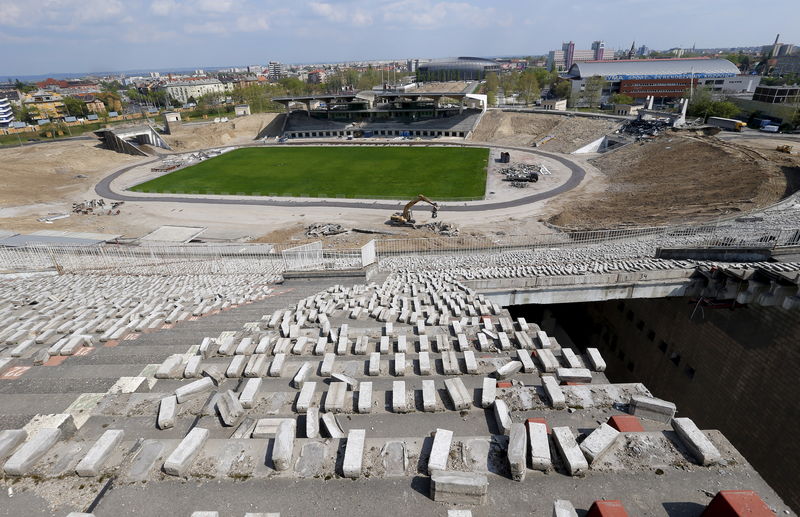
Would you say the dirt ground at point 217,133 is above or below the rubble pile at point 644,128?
below

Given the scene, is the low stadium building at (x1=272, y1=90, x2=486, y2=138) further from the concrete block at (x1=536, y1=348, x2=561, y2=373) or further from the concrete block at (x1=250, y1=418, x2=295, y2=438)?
the concrete block at (x1=250, y1=418, x2=295, y2=438)

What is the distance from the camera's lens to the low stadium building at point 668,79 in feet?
366

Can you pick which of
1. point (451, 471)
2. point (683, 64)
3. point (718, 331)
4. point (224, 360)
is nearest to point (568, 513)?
point (451, 471)

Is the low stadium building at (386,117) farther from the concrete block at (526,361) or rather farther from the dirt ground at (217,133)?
the concrete block at (526,361)

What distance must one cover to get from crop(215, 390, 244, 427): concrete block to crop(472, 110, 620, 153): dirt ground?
69.1 m

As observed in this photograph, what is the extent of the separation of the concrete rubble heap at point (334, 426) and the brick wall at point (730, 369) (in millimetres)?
11803

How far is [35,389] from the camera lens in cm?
780

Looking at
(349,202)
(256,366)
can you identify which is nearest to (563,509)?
(256,366)

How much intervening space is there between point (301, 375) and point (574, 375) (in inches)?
207

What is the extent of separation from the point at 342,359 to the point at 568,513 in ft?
18.6

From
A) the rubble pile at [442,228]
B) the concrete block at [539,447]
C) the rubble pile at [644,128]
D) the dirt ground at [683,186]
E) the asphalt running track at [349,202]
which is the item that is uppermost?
the concrete block at [539,447]

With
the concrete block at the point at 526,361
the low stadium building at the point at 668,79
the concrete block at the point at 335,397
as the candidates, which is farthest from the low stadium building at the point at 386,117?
the concrete block at the point at 335,397

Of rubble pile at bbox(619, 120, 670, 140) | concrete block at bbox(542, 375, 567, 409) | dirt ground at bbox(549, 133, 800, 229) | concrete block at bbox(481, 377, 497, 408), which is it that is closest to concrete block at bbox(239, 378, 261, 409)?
concrete block at bbox(481, 377, 497, 408)

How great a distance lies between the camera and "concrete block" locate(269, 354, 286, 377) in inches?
309
